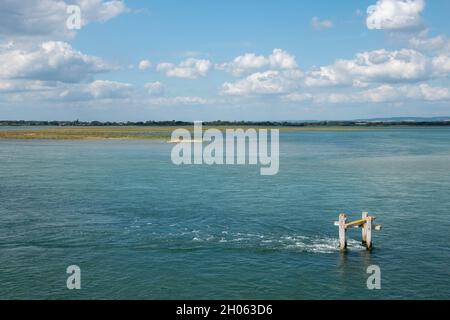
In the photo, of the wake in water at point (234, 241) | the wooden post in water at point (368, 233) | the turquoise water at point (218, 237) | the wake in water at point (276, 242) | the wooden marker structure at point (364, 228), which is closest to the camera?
the turquoise water at point (218, 237)

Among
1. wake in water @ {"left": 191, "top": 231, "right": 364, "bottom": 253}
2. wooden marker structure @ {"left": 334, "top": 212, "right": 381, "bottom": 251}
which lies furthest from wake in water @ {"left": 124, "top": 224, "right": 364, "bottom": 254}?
wooden marker structure @ {"left": 334, "top": 212, "right": 381, "bottom": 251}

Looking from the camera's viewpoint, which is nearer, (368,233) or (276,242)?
(368,233)

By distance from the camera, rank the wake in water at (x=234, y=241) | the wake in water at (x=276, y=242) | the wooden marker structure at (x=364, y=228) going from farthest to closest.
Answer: the wake in water at (x=234, y=241)
the wake in water at (x=276, y=242)
the wooden marker structure at (x=364, y=228)

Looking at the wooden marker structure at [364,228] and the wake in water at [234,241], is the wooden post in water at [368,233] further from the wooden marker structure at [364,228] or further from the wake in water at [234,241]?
the wake in water at [234,241]

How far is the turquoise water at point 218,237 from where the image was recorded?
2833cm

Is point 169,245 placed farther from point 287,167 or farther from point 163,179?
point 287,167

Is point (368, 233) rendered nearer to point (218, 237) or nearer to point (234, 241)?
point (234, 241)

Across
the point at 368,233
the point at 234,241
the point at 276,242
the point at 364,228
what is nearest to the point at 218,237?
the point at 234,241

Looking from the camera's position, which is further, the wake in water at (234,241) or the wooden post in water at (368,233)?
the wake in water at (234,241)

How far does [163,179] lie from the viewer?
68312mm

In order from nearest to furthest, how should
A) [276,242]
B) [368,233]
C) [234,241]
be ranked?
1. [368,233]
2. [276,242]
3. [234,241]

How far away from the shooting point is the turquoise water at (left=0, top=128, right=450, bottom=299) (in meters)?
28.3

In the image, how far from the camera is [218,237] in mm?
37438

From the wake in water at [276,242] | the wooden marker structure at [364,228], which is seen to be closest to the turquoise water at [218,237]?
the wake in water at [276,242]
